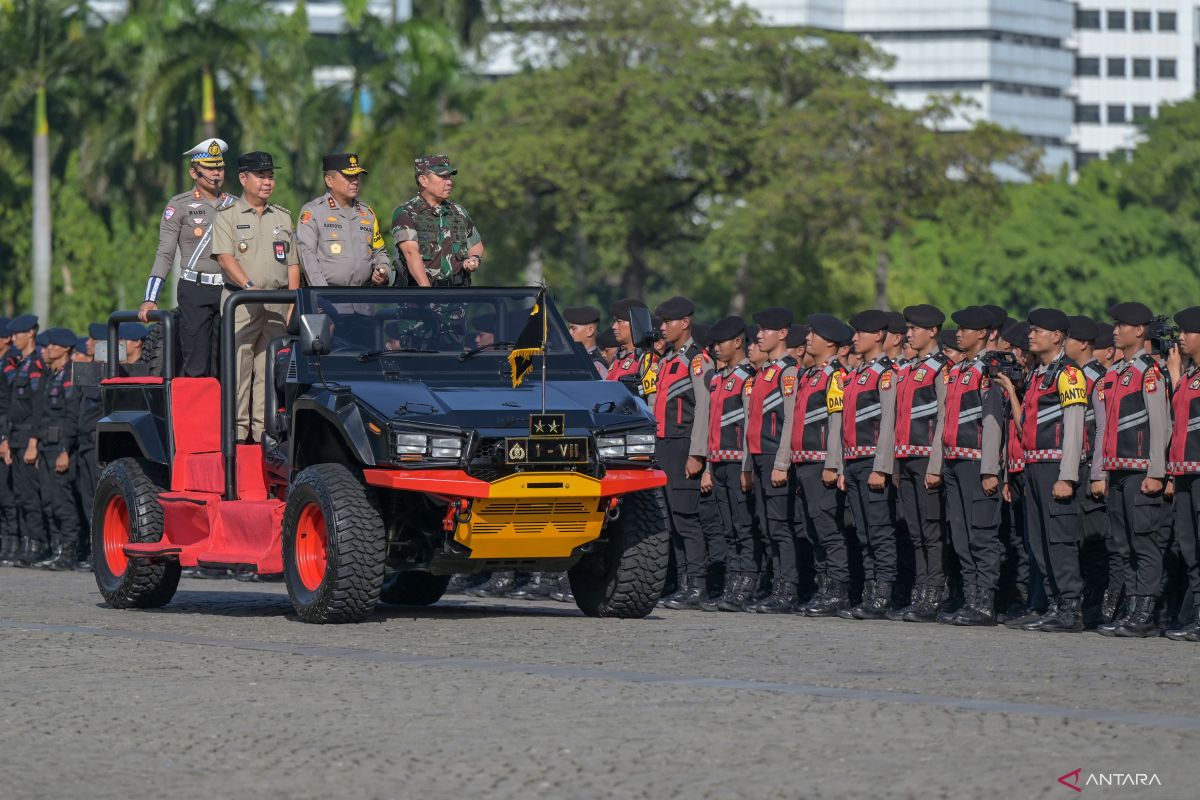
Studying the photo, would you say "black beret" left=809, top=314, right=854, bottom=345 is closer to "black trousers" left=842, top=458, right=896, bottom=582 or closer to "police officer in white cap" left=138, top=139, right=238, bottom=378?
"black trousers" left=842, top=458, right=896, bottom=582

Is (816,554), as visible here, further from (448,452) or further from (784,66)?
(784,66)

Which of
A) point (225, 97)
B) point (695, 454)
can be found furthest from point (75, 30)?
point (695, 454)

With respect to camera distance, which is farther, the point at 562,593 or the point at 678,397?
the point at 678,397

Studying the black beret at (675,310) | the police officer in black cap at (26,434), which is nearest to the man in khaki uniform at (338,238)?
the black beret at (675,310)

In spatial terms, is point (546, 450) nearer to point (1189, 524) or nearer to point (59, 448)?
point (1189, 524)

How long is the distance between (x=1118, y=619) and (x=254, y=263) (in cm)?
567

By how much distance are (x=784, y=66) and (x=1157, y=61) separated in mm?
96579

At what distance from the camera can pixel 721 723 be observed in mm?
9016

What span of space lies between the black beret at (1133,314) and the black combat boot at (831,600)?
8.39ft

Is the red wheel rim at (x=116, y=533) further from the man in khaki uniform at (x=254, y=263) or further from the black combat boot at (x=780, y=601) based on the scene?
the black combat boot at (x=780, y=601)

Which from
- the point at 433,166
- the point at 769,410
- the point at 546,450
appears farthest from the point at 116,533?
the point at 769,410

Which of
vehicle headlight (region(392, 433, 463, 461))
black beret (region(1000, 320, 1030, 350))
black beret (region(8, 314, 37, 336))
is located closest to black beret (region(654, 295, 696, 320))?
black beret (region(1000, 320, 1030, 350))

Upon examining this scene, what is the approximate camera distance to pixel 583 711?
370 inches

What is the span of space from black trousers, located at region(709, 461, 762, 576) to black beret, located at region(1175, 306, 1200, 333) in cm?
399
